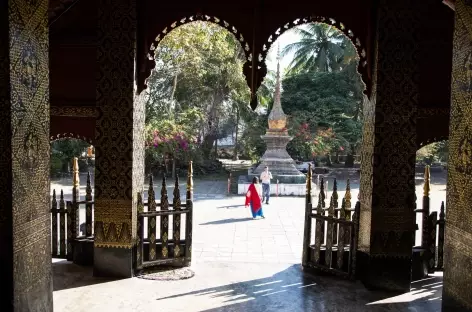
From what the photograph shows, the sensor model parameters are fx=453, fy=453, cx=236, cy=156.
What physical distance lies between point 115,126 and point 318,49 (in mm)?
24693

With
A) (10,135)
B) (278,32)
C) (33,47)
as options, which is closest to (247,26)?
(278,32)

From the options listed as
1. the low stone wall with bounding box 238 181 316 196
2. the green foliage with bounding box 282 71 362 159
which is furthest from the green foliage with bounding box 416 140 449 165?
the low stone wall with bounding box 238 181 316 196

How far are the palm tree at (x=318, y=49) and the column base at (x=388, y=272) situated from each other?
23.4 m

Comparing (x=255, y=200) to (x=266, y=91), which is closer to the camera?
(x=255, y=200)

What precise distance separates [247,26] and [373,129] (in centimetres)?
200

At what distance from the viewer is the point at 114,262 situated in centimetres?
543

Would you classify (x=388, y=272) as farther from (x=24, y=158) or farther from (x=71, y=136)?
(x=71, y=136)

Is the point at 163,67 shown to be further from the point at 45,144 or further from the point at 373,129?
the point at 45,144

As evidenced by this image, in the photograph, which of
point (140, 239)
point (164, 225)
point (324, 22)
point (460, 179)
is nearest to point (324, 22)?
point (324, 22)

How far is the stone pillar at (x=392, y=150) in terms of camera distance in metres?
5.03

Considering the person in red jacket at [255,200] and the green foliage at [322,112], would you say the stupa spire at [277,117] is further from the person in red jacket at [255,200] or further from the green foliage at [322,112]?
the person in red jacket at [255,200]

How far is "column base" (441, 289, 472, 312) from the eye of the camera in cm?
271

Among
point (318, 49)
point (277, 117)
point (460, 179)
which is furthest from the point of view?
point (318, 49)

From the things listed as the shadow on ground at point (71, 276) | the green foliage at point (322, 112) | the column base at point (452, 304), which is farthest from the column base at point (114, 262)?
the green foliage at point (322, 112)
